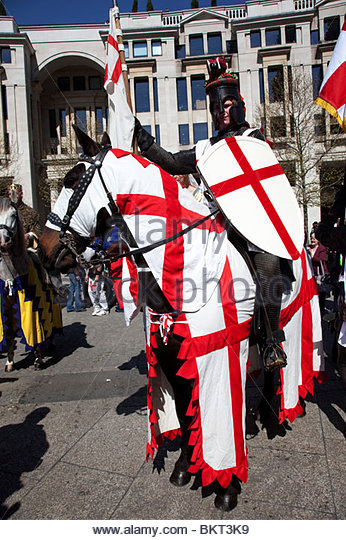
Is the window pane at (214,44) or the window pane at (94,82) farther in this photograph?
the window pane at (94,82)

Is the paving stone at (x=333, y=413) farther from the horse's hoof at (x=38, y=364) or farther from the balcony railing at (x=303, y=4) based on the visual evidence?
the balcony railing at (x=303, y=4)

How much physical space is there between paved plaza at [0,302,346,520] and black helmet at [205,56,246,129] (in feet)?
8.69

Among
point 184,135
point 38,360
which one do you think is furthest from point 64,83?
point 38,360

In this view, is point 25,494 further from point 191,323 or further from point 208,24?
point 208,24

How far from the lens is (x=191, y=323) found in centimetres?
229

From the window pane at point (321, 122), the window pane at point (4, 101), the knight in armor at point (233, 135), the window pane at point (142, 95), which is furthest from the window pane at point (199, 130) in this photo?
the knight in armor at point (233, 135)

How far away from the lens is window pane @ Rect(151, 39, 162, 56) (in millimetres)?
32156

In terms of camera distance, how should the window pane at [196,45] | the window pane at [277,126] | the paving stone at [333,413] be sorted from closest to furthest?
the paving stone at [333,413] → the window pane at [277,126] → the window pane at [196,45]

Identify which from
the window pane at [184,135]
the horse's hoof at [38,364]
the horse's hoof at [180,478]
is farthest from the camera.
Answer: the window pane at [184,135]

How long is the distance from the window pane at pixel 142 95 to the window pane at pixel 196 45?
5.18m

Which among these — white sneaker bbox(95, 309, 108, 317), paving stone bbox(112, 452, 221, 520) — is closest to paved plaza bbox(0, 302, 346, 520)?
paving stone bbox(112, 452, 221, 520)

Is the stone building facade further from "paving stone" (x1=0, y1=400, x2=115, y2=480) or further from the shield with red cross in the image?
the shield with red cross

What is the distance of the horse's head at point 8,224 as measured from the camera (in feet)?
15.9
